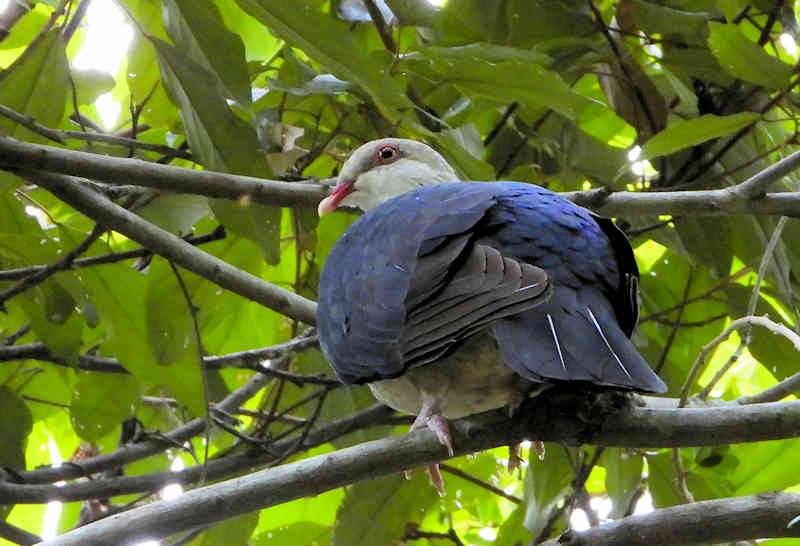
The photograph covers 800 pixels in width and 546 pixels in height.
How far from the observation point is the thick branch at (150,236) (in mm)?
2734

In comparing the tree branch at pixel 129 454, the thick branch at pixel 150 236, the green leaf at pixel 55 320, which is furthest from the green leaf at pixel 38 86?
the tree branch at pixel 129 454

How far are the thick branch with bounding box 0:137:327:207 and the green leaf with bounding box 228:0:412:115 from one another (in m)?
0.33

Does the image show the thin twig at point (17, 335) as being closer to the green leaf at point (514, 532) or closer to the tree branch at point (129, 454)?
the tree branch at point (129, 454)

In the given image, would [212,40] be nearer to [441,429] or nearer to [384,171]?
[384,171]

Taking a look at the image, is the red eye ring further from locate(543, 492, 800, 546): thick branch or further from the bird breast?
locate(543, 492, 800, 546): thick branch

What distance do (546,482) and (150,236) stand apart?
5.19ft

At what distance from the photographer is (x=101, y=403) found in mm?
3580

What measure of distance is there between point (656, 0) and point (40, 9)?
2.19 metres

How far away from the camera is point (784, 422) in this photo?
205 centimetres

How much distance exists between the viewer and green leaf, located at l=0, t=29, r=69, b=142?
293cm

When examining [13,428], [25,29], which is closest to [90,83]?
[25,29]

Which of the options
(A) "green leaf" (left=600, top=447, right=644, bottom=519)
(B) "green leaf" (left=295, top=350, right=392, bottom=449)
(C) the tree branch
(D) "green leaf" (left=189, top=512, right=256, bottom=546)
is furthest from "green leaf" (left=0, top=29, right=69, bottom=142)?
(A) "green leaf" (left=600, top=447, right=644, bottom=519)

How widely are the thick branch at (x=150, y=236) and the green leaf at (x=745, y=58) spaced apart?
1.41 m

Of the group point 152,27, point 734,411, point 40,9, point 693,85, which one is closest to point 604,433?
point 734,411
